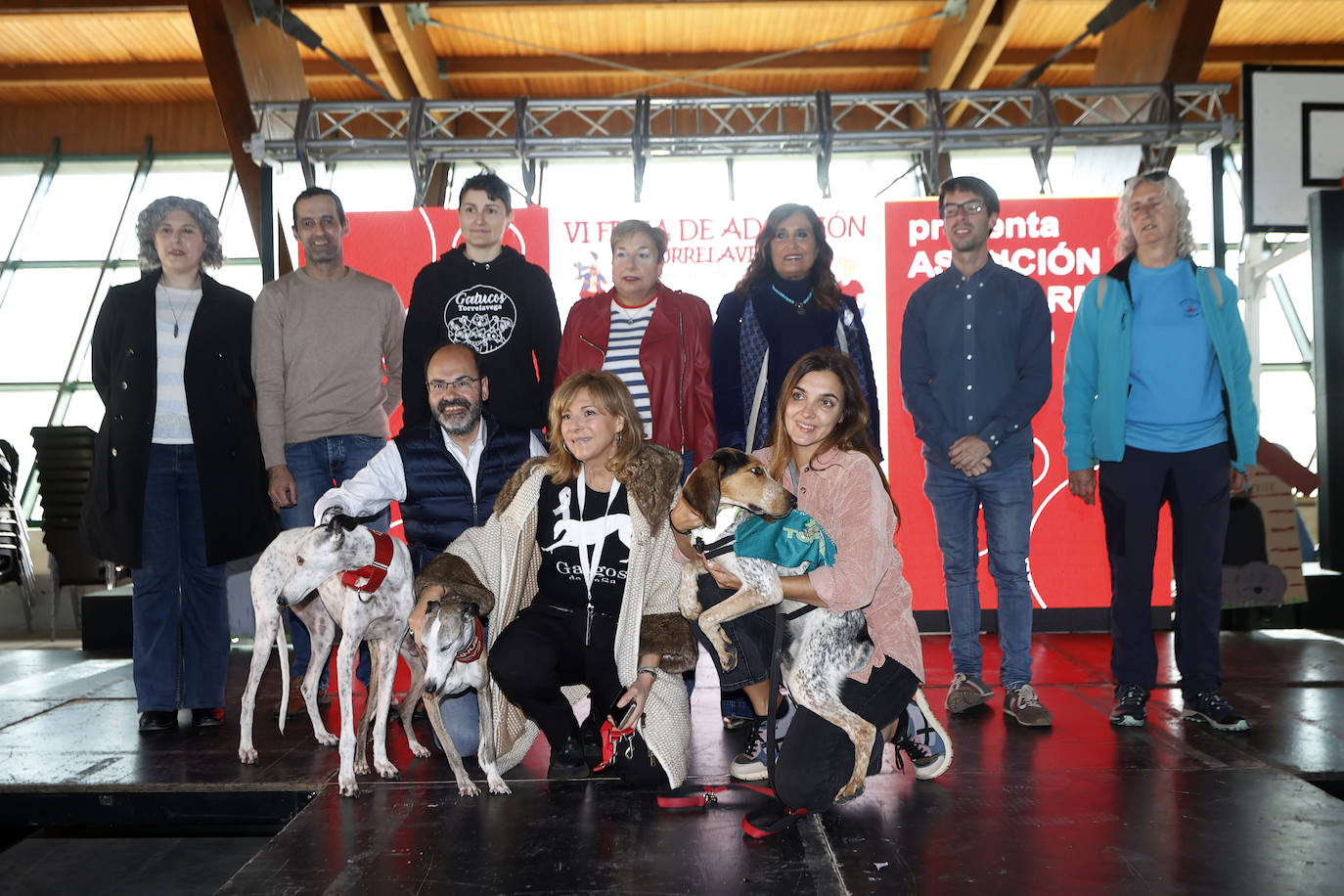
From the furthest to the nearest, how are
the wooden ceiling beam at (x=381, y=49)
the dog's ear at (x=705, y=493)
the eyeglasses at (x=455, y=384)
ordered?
the wooden ceiling beam at (x=381, y=49), the eyeglasses at (x=455, y=384), the dog's ear at (x=705, y=493)

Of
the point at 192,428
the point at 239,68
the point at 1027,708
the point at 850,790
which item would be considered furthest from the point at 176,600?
the point at 239,68

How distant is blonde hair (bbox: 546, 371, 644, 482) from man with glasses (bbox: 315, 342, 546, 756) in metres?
0.32

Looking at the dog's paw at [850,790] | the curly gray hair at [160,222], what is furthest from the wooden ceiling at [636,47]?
the dog's paw at [850,790]

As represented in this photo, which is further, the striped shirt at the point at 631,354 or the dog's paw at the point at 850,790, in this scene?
the striped shirt at the point at 631,354

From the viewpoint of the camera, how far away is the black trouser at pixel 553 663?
8.68 feet

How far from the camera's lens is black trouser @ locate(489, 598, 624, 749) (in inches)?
104

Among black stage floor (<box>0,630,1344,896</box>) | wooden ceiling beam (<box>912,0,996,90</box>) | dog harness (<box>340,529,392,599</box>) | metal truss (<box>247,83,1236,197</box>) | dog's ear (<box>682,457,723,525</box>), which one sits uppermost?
wooden ceiling beam (<box>912,0,996,90</box>)

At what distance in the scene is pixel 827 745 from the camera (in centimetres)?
234

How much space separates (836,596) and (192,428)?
7.48 ft

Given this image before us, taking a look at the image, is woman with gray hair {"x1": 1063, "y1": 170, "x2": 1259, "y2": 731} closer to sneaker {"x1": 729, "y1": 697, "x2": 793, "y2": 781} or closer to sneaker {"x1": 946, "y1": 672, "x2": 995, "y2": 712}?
sneaker {"x1": 946, "y1": 672, "x2": 995, "y2": 712}

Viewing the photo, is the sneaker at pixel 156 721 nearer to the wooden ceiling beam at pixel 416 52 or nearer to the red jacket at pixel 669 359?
the red jacket at pixel 669 359

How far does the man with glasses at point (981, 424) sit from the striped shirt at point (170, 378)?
2.47 metres

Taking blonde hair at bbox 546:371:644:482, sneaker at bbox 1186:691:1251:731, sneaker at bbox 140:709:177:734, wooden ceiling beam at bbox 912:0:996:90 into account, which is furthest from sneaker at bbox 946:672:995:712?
wooden ceiling beam at bbox 912:0:996:90

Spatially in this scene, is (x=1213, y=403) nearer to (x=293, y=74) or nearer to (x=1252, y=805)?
(x=1252, y=805)
